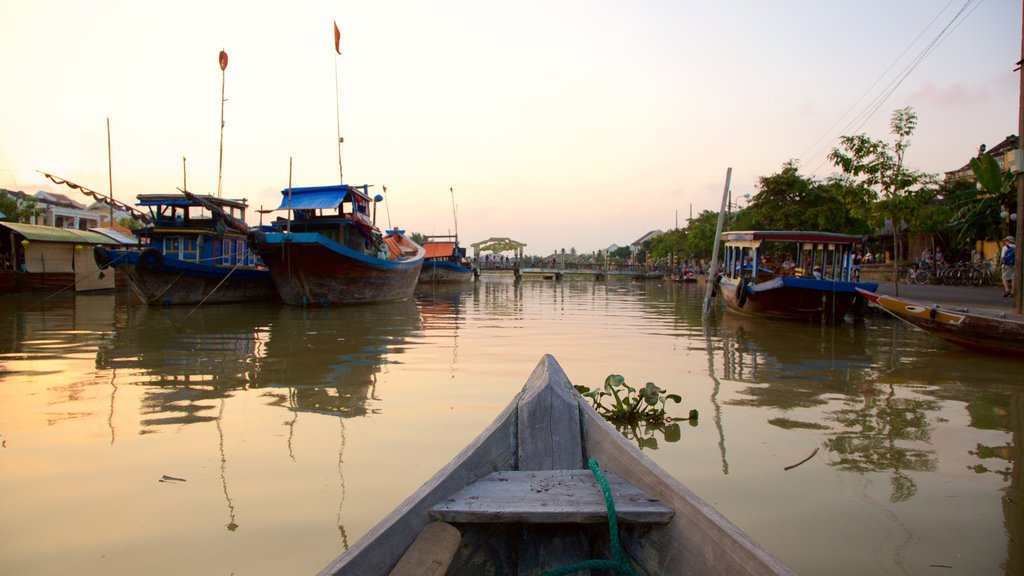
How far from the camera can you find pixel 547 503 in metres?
1.99

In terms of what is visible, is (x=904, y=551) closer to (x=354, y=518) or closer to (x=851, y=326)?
(x=354, y=518)

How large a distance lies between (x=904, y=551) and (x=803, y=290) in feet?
35.2

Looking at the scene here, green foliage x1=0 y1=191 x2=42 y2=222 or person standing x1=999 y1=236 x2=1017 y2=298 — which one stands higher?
green foliage x1=0 y1=191 x2=42 y2=222

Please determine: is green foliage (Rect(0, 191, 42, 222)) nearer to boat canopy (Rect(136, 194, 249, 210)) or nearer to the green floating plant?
boat canopy (Rect(136, 194, 249, 210))

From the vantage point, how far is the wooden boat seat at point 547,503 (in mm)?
1907

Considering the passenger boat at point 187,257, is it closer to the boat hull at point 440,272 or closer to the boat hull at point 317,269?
the boat hull at point 317,269

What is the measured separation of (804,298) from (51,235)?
73.5 ft

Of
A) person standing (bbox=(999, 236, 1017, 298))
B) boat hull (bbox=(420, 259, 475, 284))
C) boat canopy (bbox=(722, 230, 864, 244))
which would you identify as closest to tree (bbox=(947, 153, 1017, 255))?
person standing (bbox=(999, 236, 1017, 298))

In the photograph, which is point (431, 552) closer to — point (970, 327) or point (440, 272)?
point (970, 327)

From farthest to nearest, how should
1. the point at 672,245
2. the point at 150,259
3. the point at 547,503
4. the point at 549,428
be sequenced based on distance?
the point at 672,245 < the point at 150,259 < the point at 549,428 < the point at 547,503

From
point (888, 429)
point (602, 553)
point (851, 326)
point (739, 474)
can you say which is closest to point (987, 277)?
point (851, 326)

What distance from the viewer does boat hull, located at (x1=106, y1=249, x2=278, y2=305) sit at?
14.5 metres

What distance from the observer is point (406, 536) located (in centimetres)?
183

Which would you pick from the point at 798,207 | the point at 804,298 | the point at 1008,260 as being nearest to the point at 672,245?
the point at 798,207
